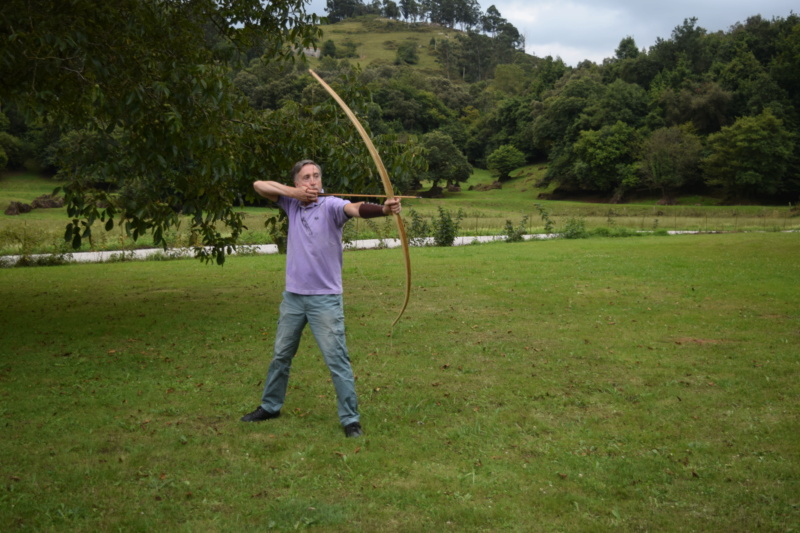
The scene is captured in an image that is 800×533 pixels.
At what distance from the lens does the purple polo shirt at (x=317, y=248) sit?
5.68 metres

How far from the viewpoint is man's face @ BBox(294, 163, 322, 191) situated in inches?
227

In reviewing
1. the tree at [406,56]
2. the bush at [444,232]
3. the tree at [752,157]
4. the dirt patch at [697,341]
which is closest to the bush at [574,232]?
the bush at [444,232]

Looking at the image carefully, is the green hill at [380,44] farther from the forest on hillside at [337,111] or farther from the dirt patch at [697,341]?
the dirt patch at [697,341]

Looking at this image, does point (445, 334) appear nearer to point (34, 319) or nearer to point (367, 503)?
point (367, 503)

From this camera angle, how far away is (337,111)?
1109 cm

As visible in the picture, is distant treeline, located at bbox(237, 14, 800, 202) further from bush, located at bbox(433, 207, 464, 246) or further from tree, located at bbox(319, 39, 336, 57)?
tree, located at bbox(319, 39, 336, 57)

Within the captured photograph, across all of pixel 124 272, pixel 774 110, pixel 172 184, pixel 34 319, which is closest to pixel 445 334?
pixel 172 184

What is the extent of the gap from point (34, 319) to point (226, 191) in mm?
4111

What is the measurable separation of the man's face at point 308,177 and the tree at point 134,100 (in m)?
3.10

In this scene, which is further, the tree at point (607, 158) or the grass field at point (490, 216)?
the tree at point (607, 158)

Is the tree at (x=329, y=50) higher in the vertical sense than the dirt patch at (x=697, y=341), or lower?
higher

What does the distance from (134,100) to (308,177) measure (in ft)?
12.0

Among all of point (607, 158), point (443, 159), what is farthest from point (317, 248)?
point (607, 158)

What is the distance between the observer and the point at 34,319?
436 inches
